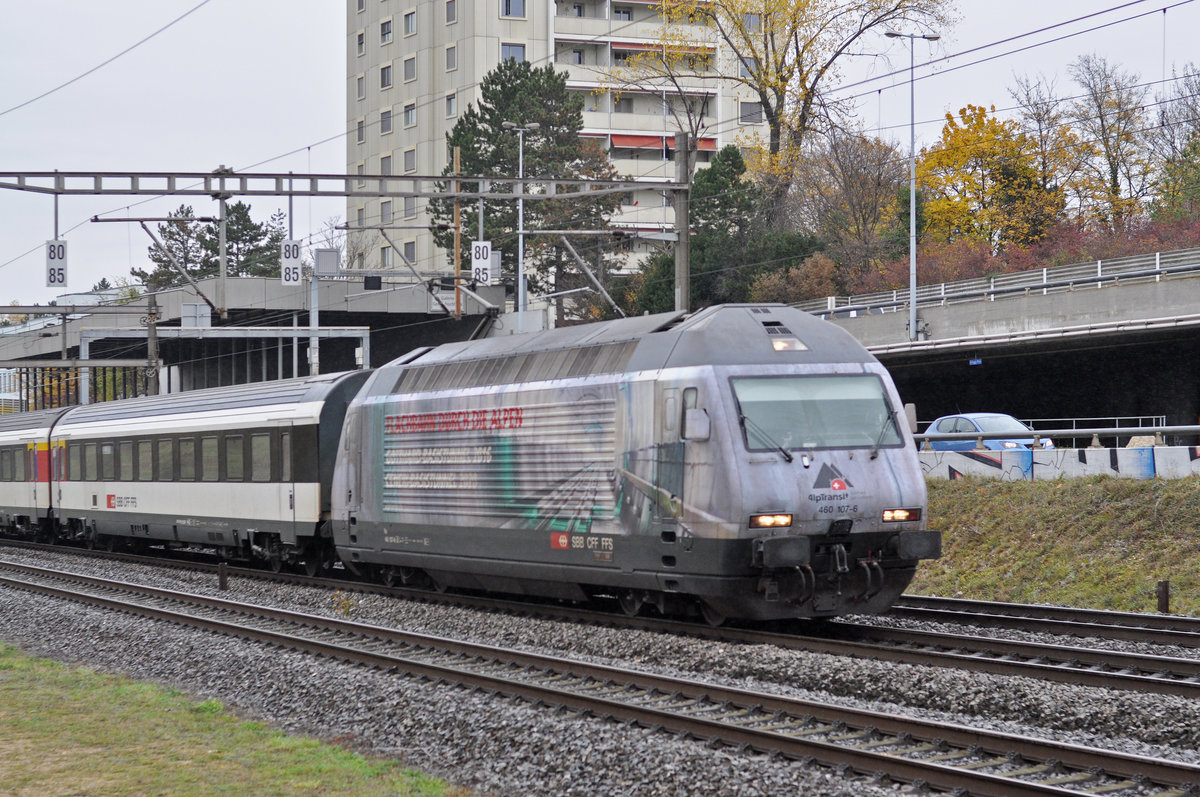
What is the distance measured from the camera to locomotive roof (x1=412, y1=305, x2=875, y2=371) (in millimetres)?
13500

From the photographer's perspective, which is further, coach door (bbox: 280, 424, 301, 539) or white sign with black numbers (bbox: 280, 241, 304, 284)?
white sign with black numbers (bbox: 280, 241, 304, 284)

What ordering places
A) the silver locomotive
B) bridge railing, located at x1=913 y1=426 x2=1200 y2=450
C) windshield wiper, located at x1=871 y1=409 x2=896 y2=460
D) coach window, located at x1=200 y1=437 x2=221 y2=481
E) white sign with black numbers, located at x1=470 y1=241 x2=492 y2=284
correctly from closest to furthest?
the silver locomotive → windshield wiper, located at x1=871 y1=409 x2=896 y2=460 → bridge railing, located at x1=913 y1=426 x2=1200 y2=450 → coach window, located at x1=200 y1=437 x2=221 y2=481 → white sign with black numbers, located at x1=470 y1=241 x2=492 y2=284

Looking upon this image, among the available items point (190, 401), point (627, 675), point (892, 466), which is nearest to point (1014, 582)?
point (892, 466)

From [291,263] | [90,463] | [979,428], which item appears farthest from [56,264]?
[979,428]

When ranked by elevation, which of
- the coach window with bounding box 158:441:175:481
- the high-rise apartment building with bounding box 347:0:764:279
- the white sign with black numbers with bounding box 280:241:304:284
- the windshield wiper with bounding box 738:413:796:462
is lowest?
the coach window with bounding box 158:441:175:481

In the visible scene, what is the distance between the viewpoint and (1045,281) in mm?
38594

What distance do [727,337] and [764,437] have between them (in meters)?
1.14

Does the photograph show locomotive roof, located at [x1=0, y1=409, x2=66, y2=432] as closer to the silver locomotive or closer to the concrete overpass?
the silver locomotive

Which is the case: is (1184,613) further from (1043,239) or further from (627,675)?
(1043,239)

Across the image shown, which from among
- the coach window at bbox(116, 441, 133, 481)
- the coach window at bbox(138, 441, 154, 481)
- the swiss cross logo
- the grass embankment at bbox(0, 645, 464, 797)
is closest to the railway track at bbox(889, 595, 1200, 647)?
the swiss cross logo

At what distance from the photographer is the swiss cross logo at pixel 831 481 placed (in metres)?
13.1

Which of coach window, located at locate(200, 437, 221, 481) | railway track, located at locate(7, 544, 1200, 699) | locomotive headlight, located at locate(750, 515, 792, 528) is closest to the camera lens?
railway track, located at locate(7, 544, 1200, 699)

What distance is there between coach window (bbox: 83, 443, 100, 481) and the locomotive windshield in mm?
19286

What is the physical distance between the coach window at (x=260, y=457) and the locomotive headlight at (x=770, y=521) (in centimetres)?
1134
